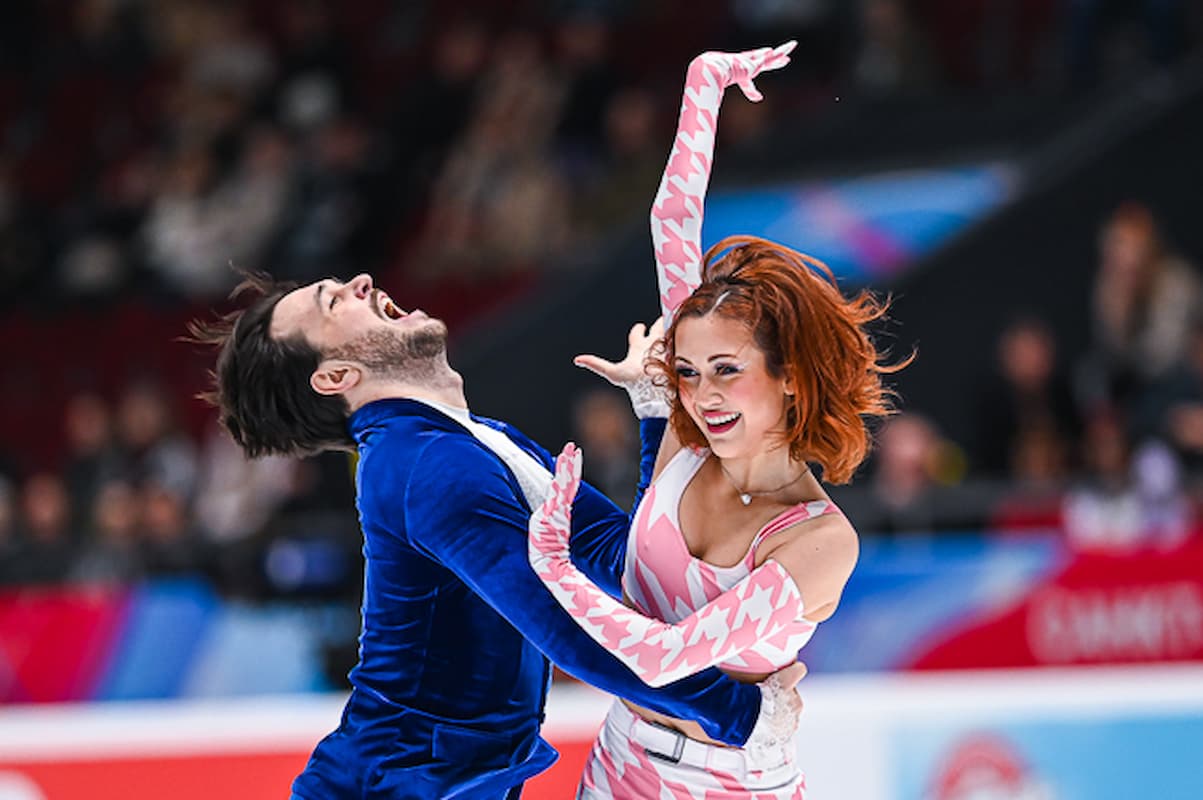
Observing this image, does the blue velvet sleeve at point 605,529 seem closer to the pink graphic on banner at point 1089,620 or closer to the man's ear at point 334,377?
the man's ear at point 334,377

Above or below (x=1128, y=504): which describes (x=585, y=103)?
above

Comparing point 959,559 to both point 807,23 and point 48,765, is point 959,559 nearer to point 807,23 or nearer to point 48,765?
point 48,765

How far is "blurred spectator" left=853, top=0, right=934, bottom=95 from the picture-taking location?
9.41 meters

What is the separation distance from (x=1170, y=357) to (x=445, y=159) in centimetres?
527

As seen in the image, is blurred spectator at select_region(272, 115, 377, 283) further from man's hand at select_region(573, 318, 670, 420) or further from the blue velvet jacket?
the blue velvet jacket

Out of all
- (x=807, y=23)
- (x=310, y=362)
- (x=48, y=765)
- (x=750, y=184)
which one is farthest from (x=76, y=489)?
(x=310, y=362)

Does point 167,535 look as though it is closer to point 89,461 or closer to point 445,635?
point 89,461

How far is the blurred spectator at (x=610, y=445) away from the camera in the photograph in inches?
277

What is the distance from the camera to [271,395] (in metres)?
2.98

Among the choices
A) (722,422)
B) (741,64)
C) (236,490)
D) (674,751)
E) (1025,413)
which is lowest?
(674,751)

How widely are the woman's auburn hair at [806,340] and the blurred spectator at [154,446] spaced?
7.00 m

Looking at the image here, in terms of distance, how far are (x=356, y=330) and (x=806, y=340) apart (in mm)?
796

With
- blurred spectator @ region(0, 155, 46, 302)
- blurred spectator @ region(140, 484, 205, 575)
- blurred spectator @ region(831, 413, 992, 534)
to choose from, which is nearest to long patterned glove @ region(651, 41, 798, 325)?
blurred spectator @ region(831, 413, 992, 534)

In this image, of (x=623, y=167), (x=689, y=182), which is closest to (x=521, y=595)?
(x=689, y=182)
